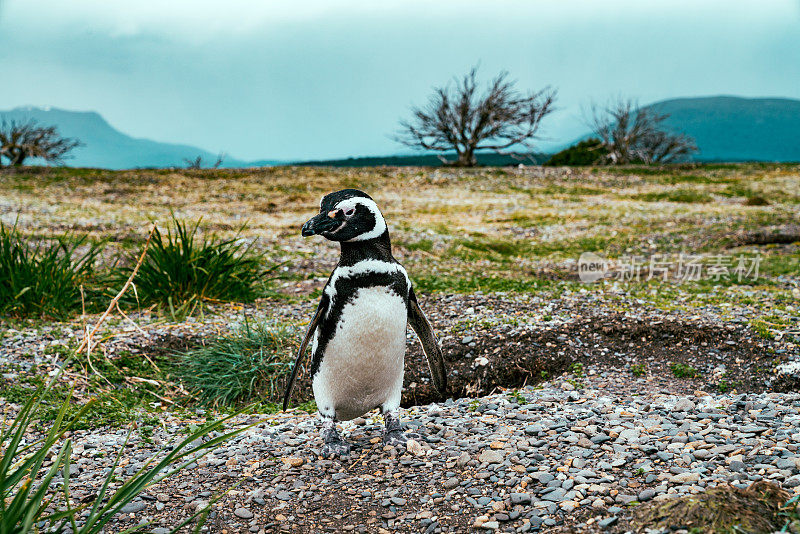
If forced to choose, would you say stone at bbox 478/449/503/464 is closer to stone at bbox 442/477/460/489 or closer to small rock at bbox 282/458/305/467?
stone at bbox 442/477/460/489

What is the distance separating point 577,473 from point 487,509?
0.53 metres

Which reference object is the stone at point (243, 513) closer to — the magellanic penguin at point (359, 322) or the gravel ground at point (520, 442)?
the gravel ground at point (520, 442)

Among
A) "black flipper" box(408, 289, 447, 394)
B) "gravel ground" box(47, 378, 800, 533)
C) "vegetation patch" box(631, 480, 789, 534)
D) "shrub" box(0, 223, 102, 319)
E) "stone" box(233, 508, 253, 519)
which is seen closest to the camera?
"vegetation patch" box(631, 480, 789, 534)

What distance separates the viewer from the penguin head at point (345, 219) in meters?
3.19

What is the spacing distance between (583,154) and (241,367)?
144 ft

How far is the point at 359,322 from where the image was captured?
350 cm

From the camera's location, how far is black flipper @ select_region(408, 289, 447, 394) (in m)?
3.87

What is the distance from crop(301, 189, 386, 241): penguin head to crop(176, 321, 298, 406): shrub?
2219 millimetres

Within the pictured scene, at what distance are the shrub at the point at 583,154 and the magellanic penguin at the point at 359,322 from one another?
4240 cm

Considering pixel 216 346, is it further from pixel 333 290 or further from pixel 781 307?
pixel 781 307

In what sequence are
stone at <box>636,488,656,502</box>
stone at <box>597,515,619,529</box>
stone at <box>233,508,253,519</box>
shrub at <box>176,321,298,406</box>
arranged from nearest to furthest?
1. stone at <box>597,515,619,529</box>
2. stone at <box>636,488,656,502</box>
3. stone at <box>233,508,253,519</box>
4. shrub at <box>176,321,298,406</box>

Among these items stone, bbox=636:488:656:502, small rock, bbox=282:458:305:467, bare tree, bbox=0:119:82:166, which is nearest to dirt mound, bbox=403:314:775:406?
small rock, bbox=282:458:305:467

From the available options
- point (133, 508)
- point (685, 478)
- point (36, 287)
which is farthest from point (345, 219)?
point (36, 287)

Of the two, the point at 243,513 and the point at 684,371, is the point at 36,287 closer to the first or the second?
the point at 243,513
